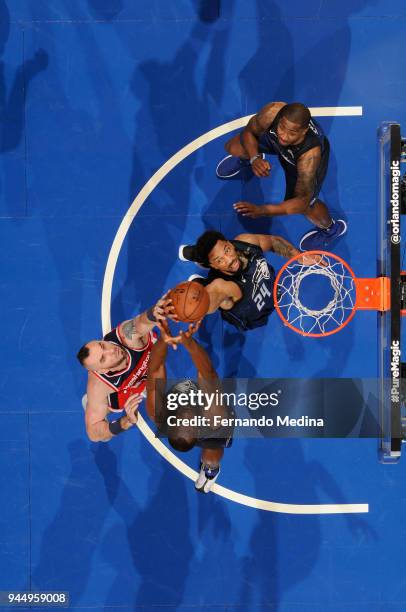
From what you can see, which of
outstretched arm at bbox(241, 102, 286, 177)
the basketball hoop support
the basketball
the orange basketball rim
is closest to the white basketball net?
the orange basketball rim

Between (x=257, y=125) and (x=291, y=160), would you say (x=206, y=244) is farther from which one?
(x=257, y=125)

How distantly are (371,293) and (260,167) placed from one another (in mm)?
1959

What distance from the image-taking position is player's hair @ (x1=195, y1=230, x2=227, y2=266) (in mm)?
6699

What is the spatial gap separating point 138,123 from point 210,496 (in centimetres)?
459

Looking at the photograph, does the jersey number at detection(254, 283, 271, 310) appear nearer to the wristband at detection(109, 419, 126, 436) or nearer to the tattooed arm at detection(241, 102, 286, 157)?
the tattooed arm at detection(241, 102, 286, 157)

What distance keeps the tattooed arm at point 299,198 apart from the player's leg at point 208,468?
9.31 ft

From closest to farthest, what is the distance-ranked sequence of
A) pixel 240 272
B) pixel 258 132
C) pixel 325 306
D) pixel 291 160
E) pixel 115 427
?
pixel 240 272
pixel 291 160
pixel 258 132
pixel 115 427
pixel 325 306

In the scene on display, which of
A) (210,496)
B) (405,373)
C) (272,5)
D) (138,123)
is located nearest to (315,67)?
(272,5)

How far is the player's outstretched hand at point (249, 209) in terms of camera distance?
7035 mm

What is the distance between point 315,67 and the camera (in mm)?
7152

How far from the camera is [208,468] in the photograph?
22.9ft

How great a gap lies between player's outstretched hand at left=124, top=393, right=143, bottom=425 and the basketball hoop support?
2.79 meters

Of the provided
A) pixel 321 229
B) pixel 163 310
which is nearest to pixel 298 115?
pixel 321 229

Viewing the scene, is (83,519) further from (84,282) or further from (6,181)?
(6,181)
